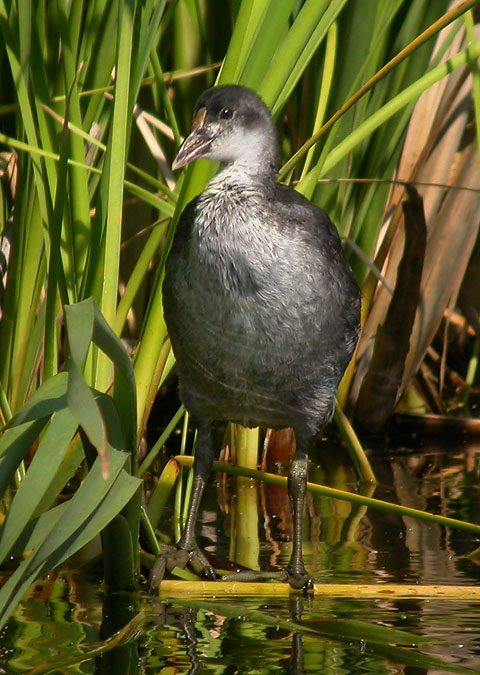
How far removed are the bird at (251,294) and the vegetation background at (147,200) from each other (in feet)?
0.47

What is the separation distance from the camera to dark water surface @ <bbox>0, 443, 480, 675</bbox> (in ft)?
6.74

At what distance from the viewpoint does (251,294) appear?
2.46 meters

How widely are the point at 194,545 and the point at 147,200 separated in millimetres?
942

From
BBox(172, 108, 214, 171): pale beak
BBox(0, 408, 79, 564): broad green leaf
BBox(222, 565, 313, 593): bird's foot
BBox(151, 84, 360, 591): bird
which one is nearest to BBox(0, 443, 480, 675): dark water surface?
BBox(222, 565, 313, 593): bird's foot

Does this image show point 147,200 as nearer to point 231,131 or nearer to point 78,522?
point 231,131

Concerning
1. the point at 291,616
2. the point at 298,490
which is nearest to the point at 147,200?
the point at 298,490

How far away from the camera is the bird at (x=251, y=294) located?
2.46m

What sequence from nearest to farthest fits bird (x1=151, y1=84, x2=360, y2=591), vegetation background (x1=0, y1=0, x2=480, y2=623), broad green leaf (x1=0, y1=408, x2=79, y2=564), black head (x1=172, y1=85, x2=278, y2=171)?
broad green leaf (x1=0, y1=408, x2=79, y2=564) < vegetation background (x1=0, y1=0, x2=480, y2=623) < bird (x1=151, y1=84, x2=360, y2=591) < black head (x1=172, y1=85, x2=278, y2=171)

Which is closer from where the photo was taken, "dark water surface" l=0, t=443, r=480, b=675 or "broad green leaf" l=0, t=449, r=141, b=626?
"broad green leaf" l=0, t=449, r=141, b=626

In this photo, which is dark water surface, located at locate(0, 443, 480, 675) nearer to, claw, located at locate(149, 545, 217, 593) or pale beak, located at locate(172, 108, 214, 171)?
claw, located at locate(149, 545, 217, 593)

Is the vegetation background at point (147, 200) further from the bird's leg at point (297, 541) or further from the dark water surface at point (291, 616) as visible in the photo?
the bird's leg at point (297, 541)

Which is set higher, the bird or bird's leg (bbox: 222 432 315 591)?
the bird

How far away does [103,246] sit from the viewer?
8.33ft

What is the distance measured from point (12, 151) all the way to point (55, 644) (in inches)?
68.3
